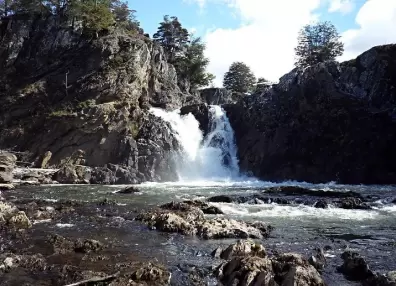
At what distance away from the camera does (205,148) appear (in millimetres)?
59438

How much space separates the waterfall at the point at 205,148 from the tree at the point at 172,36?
110 feet

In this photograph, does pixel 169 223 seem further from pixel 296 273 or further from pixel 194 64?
pixel 194 64

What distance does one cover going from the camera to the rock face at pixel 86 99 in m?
52.4

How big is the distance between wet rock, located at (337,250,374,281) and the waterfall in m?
41.8

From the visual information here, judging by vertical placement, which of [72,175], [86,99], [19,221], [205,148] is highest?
[86,99]

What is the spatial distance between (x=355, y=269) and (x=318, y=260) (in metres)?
→ 1.34

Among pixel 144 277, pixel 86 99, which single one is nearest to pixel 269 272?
pixel 144 277

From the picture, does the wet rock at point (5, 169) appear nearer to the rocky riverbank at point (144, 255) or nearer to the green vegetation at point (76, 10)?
the rocky riverbank at point (144, 255)

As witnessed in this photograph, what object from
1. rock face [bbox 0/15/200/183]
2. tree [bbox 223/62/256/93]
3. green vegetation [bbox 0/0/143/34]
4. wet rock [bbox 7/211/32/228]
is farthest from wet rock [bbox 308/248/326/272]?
tree [bbox 223/62/256/93]

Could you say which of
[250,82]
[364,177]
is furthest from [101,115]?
[250,82]

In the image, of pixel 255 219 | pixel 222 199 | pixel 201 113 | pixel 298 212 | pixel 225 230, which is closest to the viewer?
pixel 225 230

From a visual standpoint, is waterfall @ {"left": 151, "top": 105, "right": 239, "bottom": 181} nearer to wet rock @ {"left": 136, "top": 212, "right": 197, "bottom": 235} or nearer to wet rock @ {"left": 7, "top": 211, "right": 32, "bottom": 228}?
wet rock @ {"left": 136, "top": 212, "right": 197, "bottom": 235}

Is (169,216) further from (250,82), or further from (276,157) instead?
(250,82)

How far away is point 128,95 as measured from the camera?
193ft
